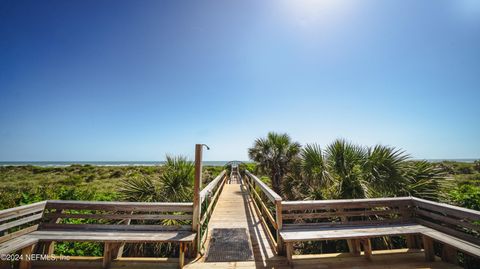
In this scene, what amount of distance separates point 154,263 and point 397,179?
5.30m

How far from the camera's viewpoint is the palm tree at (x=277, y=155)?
9523mm

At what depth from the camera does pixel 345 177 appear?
4.36m

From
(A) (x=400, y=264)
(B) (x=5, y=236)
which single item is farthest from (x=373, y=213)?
(B) (x=5, y=236)

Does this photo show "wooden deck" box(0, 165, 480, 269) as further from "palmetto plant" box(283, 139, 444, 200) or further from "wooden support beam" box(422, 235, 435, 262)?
"palmetto plant" box(283, 139, 444, 200)

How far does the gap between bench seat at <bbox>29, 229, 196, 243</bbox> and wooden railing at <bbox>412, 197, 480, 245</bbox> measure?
13.3 feet

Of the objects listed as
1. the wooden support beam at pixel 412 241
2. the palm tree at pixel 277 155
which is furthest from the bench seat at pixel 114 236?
the palm tree at pixel 277 155

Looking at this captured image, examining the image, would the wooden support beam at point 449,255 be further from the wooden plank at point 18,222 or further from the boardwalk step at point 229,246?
the wooden plank at point 18,222

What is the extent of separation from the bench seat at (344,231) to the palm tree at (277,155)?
6009 millimetres

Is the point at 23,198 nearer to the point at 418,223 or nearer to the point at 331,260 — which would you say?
the point at 331,260

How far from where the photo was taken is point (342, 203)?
11.4 feet

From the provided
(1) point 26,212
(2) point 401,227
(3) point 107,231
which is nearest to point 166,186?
(3) point 107,231

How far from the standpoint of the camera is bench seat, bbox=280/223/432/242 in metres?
2.93

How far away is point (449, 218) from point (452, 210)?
0.23 meters

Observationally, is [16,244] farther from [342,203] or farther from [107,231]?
[342,203]
